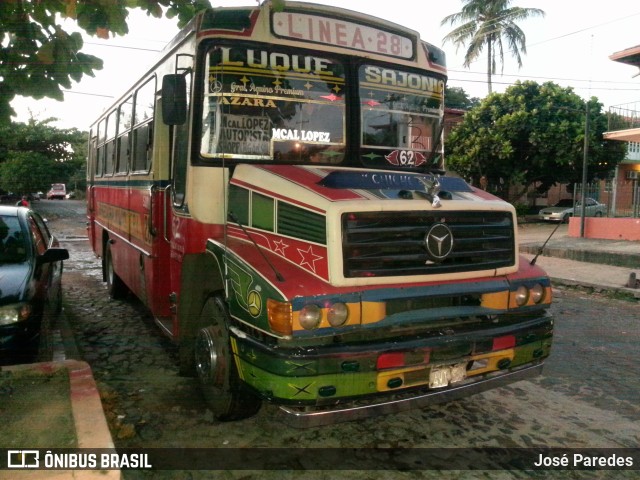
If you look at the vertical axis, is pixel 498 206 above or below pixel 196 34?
below

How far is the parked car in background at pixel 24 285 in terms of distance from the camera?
4.75 meters

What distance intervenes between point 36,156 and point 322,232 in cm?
3562

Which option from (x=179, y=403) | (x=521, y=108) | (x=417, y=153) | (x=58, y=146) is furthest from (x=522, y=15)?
(x=179, y=403)

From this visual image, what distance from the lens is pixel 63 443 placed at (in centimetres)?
313

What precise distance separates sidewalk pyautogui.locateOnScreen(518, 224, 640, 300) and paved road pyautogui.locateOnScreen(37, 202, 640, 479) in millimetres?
4238

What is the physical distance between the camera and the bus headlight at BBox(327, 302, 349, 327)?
128 inches

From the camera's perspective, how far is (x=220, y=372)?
150 inches

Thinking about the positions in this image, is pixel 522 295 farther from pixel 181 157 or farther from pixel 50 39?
pixel 50 39

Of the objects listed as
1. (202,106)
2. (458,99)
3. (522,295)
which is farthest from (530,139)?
(458,99)

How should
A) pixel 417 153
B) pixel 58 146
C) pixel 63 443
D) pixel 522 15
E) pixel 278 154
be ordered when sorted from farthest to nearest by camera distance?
1. pixel 58 146
2. pixel 522 15
3. pixel 417 153
4. pixel 278 154
5. pixel 63 443

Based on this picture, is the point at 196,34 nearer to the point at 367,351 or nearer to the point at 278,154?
the point at 278,154

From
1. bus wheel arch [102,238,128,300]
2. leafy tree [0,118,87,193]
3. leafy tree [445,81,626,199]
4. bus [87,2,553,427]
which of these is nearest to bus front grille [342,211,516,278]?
bus [87,2,553,427]

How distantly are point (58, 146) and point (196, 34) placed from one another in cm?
3746

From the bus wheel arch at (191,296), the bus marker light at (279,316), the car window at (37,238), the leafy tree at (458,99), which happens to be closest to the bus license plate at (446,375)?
the bus marker light at (279,316)
